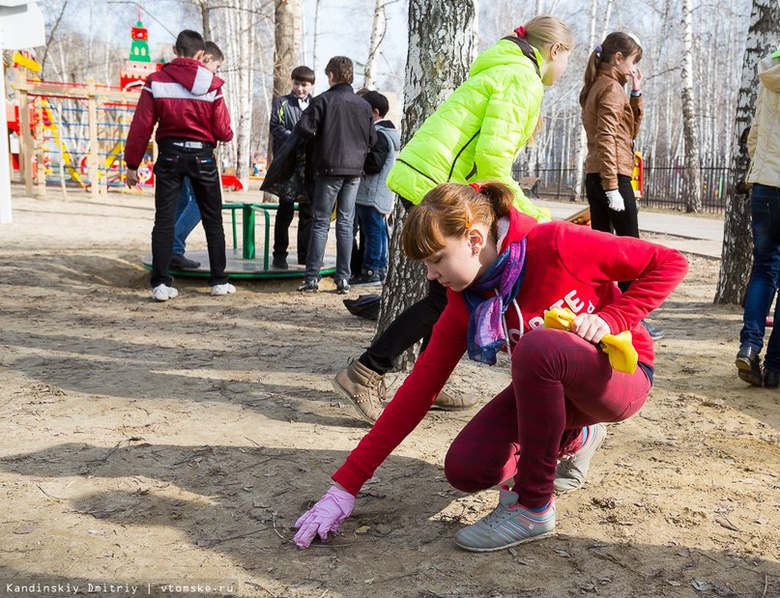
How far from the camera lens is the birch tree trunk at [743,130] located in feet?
19.7

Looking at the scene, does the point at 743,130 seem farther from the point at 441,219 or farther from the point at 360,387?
the point at 441,219

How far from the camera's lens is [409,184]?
11.3 feet

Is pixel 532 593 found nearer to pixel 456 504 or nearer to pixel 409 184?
pixel 456 504

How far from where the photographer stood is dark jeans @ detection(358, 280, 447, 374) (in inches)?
129

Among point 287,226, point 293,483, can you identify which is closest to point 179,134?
point 287,226

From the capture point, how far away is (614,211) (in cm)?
512

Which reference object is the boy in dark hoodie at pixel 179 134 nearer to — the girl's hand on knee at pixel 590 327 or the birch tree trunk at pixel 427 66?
the birch tree trunk at pixel 427 66

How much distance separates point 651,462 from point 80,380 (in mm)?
2798

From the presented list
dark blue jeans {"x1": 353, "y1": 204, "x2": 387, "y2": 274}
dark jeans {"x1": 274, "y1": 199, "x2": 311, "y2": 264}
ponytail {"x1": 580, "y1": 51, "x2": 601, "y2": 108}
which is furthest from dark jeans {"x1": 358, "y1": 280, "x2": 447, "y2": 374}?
dark blue jeans {"x1": 353, "y1": 204, "x2": 387, "y2": 274}

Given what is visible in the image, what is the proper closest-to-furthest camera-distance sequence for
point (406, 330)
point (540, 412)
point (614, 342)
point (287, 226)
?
point (614, 342) < point (540, 412) < point (406, 330) < point (287, 226)

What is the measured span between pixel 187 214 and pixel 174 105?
52.8 inches

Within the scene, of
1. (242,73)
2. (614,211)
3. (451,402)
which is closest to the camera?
(451,402)

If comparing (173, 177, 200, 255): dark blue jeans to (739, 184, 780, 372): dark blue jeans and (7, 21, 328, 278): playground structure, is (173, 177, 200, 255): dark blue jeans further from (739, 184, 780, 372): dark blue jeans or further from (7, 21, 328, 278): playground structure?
(739, 184, 780, 372): dark blue jeans

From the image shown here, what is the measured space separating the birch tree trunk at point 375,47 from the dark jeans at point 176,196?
11.1 m
